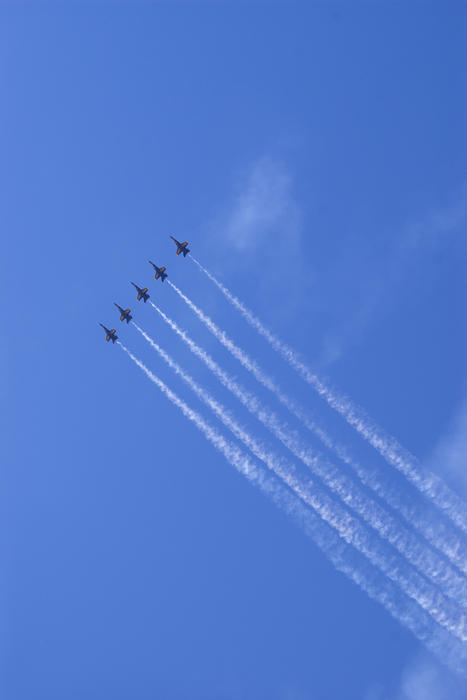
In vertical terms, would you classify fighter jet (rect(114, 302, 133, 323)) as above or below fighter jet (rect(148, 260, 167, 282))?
below

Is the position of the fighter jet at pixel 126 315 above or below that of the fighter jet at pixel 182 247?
below

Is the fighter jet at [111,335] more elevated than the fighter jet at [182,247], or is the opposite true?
the fighter jet at [182,247]

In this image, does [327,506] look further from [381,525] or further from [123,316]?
[123,316]

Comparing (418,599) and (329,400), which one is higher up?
(329,400)

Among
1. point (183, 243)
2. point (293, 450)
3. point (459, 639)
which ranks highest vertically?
point (183, 243)

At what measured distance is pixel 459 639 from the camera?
78.9m

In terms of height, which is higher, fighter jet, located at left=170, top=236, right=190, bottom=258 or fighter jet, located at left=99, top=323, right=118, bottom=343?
fighter jet, located at left=170, top=236, right=190, bottom=258

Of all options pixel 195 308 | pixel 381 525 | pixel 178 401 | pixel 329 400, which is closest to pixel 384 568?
pixel 381 525

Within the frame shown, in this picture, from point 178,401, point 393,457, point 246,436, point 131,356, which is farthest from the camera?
point 131,356

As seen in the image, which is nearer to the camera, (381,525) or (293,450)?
(381,525)

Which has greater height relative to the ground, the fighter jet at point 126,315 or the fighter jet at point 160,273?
the fighter jet at point 160,273

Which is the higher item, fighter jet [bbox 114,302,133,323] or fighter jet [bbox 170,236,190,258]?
fighter jet [bbox 170,236,190,258]

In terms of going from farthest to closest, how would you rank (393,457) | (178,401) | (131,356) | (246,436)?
1. (131,356)
2. (178,401)
3. (246,436)
4. (393,457)

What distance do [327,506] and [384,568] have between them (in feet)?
25.5
